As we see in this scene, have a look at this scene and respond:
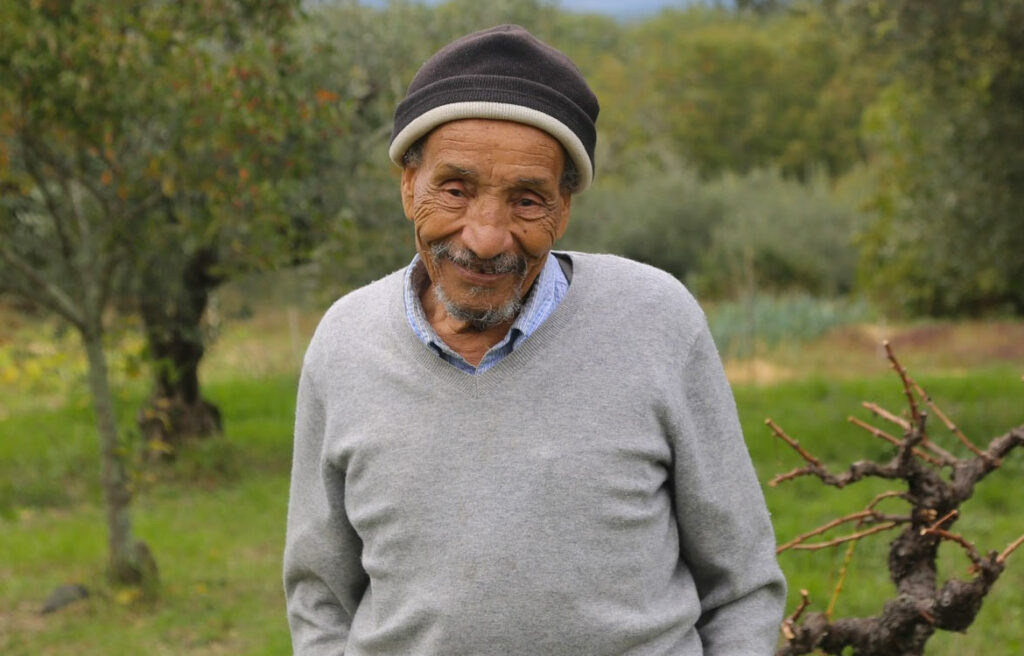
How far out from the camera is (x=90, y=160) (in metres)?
8.23

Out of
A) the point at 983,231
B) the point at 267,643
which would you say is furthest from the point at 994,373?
the point at 267,643

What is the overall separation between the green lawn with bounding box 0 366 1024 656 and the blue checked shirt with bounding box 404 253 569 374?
293 centimetres

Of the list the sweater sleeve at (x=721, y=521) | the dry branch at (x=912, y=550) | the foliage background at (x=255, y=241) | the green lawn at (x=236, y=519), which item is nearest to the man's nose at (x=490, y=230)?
the sweater sleeve at (x=721, y=521)

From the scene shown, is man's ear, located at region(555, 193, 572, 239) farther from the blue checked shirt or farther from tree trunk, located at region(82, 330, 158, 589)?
tree trunk, located at region(82, 330, 158, 589)

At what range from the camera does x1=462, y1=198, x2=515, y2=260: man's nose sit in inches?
77.0

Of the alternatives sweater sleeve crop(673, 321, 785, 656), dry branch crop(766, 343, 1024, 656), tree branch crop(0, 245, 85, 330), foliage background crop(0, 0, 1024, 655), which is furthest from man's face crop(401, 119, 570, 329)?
tree branch crop(0, 245, 85, 330)

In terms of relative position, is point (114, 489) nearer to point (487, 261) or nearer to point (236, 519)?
point (236, 519)

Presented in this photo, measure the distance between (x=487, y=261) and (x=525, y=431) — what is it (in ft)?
0.94

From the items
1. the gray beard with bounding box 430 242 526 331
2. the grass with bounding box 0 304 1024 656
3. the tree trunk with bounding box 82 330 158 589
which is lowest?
the grass with bounding box 0 304 1024 656

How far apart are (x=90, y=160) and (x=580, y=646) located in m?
7.19

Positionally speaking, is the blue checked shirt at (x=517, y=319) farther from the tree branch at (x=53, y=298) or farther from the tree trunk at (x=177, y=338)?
the tree trunk at (x=177, y=338)

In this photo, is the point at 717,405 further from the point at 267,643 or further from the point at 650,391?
the point at 267,643

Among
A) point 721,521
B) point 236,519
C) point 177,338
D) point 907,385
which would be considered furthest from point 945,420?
point 177,338

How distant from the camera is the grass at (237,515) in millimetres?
6246
